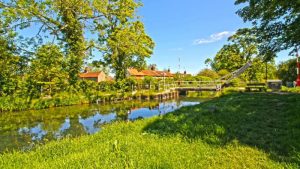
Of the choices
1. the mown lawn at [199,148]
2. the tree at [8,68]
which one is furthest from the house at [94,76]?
the mown lawn at [199,148]

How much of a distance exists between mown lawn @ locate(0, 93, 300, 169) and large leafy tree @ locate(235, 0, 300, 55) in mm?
4324

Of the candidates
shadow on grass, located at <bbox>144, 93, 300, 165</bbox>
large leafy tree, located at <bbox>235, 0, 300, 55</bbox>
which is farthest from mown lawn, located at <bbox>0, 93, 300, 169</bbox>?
large leafy tree, located at <bbox>235, 0, 300, 55</bbox>

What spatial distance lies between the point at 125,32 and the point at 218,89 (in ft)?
38.2

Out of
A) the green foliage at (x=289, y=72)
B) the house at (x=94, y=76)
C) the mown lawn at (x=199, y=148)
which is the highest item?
the house at (x=94, y=76)

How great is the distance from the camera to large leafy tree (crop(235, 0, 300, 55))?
9328 mm

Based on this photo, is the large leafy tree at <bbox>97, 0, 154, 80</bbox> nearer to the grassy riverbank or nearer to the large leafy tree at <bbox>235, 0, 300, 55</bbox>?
the grassy riverbank

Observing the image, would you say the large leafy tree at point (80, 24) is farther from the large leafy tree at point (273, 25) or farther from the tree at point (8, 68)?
the large leafy tree at point (273, 25)

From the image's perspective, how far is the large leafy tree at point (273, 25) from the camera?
30.6ft

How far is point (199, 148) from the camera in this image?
15.1 feet

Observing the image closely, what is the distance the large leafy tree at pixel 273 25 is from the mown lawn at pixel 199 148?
4324mm

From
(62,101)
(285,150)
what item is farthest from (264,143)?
(62,101)

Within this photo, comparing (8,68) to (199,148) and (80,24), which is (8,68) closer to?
(80,24)

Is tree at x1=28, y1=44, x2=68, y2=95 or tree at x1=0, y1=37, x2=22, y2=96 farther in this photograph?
tree at x1=28, y1=44, x2=68, y2=95

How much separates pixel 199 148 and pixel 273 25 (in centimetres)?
828
